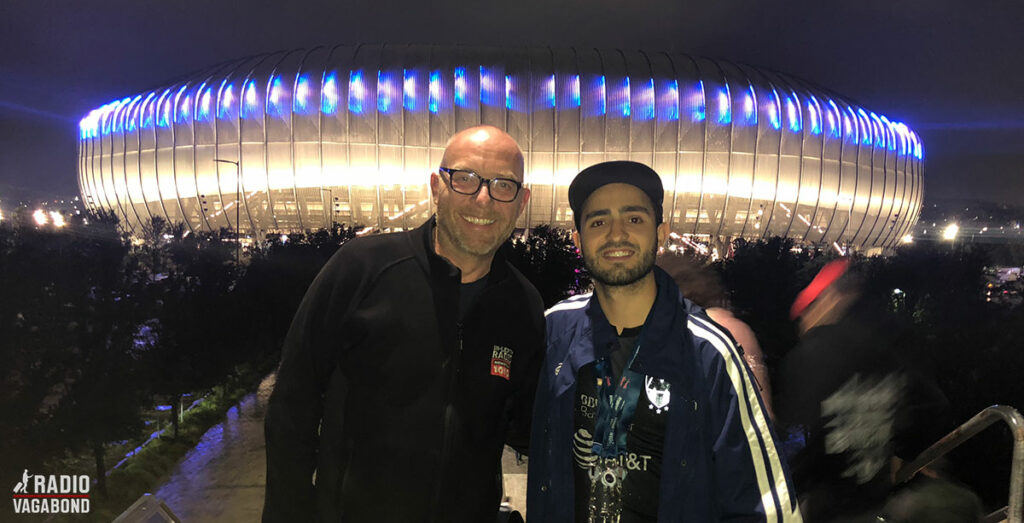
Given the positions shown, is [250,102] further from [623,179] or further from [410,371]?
[623,179]

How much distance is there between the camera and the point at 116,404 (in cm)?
680

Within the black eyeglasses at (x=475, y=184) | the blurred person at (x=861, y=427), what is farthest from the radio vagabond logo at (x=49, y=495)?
the blurred person at (x=861, y=427)

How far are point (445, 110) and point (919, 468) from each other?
3541 cm

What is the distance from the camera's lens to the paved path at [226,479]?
19.5ft

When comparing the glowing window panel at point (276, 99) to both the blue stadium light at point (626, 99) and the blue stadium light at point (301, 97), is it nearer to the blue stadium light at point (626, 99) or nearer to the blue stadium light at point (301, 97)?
the blue stadium light at point (301, 97)

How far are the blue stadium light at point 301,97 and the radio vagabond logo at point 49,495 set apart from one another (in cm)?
3480

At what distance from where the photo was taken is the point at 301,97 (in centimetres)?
3703

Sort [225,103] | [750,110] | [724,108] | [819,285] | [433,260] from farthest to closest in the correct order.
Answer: [750,110] → [225,103] → [724,108] → [819,285] → [433,260]

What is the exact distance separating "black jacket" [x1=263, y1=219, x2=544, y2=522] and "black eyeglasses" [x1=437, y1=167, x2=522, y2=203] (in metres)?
0.36

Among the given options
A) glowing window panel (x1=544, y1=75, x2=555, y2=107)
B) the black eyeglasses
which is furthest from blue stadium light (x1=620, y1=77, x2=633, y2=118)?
the black eyeglasses

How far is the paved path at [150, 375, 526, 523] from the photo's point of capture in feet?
19.5

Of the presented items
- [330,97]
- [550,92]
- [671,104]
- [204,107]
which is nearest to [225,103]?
[204,107]

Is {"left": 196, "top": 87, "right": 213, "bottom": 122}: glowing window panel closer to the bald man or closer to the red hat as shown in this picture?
the bald man

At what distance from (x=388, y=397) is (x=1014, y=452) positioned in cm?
312
